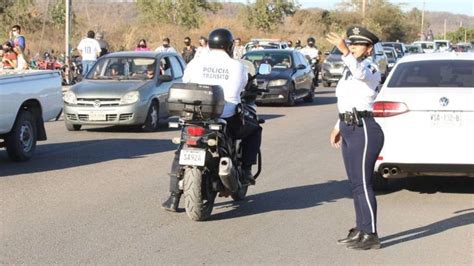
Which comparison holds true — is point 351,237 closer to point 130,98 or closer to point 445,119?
point 445,119

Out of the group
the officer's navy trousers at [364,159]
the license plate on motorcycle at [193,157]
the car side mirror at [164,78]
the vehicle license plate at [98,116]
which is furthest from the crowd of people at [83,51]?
the officer's navy trousers at [364,159]

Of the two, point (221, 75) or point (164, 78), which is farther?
point (164, 78)

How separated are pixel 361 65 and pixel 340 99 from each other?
0.48 m

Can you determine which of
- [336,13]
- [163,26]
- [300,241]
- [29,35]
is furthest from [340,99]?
[336,13]

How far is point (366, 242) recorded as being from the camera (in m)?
6.38

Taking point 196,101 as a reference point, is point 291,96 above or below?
below

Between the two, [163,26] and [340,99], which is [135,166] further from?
[163,26]

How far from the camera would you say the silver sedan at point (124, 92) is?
14.1 meters

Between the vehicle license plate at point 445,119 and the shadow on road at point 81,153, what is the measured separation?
192 inches

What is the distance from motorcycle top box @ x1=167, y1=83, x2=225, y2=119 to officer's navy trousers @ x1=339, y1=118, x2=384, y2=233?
4.13 feet

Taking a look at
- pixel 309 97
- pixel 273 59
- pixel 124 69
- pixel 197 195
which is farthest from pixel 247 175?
pixel 309 97

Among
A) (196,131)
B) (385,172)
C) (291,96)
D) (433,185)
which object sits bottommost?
(433,185)

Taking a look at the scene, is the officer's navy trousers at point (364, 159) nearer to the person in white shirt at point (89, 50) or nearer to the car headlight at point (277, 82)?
the car headlight at point (277, 82)

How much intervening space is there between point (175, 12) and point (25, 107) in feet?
161
